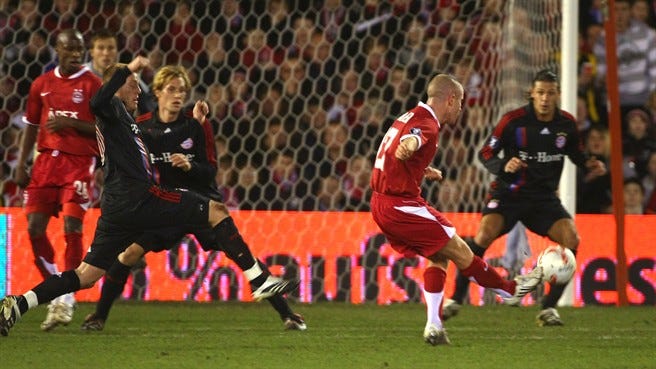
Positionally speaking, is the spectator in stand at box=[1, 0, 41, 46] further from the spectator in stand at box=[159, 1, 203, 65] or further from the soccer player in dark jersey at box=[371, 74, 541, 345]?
the soccer player in dark jersey at box=[371, 74, 541, 345]

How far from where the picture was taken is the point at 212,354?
5832mm

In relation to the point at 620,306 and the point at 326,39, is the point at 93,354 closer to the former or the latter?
the point at 620,306

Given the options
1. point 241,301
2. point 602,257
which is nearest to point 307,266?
point 241,301

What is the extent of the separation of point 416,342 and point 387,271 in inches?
118

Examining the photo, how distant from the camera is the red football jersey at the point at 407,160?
612 centimetres

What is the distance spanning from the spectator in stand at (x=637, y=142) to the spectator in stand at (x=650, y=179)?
4 centimetres

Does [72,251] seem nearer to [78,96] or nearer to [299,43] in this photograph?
[78,96]

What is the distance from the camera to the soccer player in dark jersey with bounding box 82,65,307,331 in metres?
7.02

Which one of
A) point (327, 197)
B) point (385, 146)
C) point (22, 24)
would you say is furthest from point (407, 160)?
point (22, 24)

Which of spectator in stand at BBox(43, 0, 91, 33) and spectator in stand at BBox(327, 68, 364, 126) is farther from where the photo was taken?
spectator in stand at BBox(327, 68, 364, 126)

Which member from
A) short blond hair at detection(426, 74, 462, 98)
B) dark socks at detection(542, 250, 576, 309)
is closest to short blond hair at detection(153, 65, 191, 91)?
short blond hair at detection(426, 74, 462, 98)

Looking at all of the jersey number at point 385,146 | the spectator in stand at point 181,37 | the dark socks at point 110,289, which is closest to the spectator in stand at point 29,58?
the spectator in stand at point 181,37

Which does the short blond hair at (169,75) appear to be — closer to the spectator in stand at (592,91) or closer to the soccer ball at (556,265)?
the soccer ball at (556,265)

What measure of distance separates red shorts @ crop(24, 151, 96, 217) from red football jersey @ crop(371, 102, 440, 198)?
6.70ft
